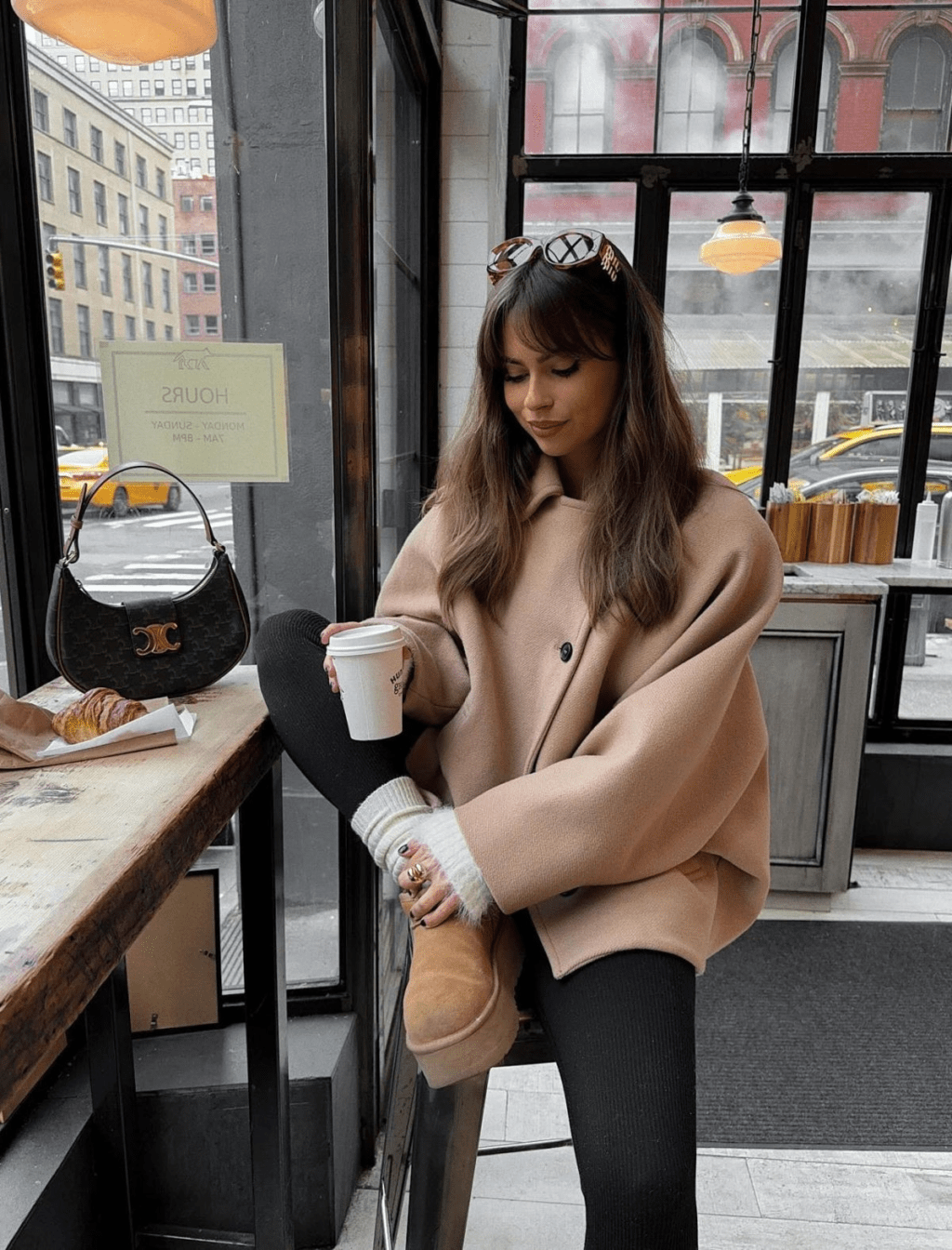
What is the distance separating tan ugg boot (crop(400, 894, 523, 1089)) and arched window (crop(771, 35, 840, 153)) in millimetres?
3087

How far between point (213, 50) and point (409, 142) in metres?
1.24

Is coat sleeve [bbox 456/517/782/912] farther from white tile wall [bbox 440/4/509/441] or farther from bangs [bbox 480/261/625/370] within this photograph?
white tile wall [bbox 440/4/509/441]

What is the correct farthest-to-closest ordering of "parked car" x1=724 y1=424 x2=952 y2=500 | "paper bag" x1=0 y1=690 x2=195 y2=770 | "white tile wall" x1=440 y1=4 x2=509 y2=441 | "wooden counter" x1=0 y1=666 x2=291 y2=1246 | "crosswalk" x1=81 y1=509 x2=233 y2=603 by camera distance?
"parked car" x1=724 y1=424 x2=952 y2=500 < "white tile wall" x1=440 y1=4 x2=509 y2=441 < "crosswalk" x1=81 y1=509 x2=233 y2=603 < "paper bag" x1=0 y1=690 x2=195 y2=770 < "wooden counter" x1=0 y1=666 x2=291 y2=1246

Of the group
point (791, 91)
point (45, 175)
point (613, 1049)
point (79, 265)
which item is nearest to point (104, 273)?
point (79, 265)

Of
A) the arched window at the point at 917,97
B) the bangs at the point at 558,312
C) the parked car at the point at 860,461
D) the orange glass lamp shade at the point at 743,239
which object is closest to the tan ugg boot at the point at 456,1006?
the bangs at the point at 558,312

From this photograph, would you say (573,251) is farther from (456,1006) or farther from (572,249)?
(456,1006)

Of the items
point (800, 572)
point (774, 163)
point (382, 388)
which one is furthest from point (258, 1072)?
point (774, 163)

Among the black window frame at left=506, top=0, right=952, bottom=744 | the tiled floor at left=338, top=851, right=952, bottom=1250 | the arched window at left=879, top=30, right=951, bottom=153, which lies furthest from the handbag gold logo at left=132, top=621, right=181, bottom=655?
the arched window at left=879, top=30, right=951, bottom=153

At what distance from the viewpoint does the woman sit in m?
0.89

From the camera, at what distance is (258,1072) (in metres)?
1.17

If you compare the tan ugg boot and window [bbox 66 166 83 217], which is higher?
window [bbox 66 166 83 217]

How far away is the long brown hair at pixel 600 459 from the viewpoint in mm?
1090

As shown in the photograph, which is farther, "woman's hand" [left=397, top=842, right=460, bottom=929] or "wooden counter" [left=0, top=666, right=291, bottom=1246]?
"woman's hand" [left=397, top=842, right=460, bottom=929]

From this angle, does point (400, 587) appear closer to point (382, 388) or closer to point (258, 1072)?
point (258, 1072)
